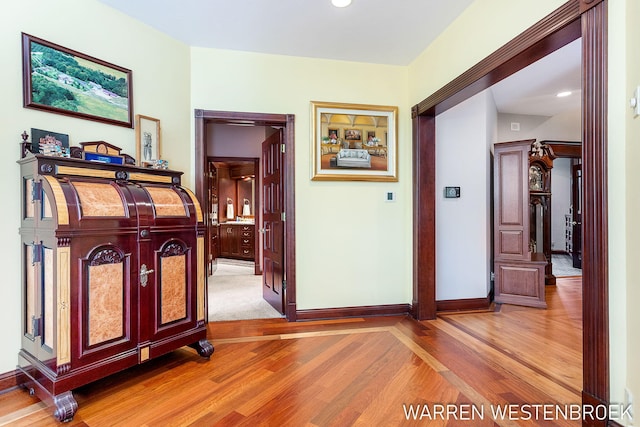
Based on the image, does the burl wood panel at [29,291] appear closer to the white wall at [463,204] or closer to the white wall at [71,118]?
the white wall at [71,118]

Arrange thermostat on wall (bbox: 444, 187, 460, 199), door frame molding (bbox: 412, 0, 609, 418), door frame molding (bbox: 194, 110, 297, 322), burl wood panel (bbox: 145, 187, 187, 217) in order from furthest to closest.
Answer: thermostat on wall (bbox: 444, 187, 460, 199), door frame molding (bbox: 194, 110, 297, 322), burl wood panel (bbox: 145, 187, 187, 217), door frame molding (bbox: 412, 0, 609, 418)

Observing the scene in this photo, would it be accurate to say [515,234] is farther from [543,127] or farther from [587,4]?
[587,4]

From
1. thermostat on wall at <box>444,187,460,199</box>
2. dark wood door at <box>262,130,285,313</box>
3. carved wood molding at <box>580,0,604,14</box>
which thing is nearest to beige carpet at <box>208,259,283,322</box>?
dark wood door at <box>262,130,285,313</box>

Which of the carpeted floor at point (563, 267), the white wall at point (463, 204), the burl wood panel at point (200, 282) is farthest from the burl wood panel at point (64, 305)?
the carpeted floor at point (563, 267)

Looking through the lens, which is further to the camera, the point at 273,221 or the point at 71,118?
the point at 273,221

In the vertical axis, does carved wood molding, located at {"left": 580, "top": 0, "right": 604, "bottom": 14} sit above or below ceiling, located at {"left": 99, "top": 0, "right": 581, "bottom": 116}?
below

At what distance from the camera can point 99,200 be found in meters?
2.01

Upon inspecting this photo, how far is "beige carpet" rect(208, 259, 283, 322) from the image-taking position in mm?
3717

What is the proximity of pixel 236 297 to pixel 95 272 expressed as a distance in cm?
264

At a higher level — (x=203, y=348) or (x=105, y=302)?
(x=105, y=302)

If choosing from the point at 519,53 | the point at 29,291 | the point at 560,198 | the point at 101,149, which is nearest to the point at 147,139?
the point at 101,149

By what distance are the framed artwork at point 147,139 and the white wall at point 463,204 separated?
2.90 meters

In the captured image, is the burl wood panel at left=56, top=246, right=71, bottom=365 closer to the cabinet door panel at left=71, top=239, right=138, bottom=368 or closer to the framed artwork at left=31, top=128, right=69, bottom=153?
the cabinet door panel at left=71, top=239, right=138, bottom=368

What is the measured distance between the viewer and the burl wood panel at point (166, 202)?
230 cm
